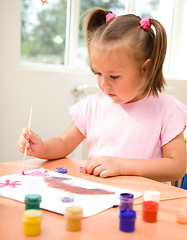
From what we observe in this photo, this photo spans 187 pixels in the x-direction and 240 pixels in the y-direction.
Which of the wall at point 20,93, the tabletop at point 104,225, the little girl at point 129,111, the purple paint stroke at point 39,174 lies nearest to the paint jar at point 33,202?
the tabletop at point 104,225

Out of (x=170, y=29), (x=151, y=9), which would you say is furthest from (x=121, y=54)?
(x=170, y=29)

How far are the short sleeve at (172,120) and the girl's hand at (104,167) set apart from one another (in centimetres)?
24

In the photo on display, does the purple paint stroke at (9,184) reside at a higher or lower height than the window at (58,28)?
lower

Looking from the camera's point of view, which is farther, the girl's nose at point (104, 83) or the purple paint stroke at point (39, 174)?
the girl's nose at point (104, 83)

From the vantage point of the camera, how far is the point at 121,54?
3.53 feet

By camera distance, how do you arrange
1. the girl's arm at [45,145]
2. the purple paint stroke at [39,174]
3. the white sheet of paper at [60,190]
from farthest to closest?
the girl's arm at [45,145]
the purple paint stroke at [39,174]
the white sheet of paper at [60,190]

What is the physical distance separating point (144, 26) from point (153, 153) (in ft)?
1.36

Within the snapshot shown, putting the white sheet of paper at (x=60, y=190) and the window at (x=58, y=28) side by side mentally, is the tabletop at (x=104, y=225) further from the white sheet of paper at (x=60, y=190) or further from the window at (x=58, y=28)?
the window at (x=58, y=28)

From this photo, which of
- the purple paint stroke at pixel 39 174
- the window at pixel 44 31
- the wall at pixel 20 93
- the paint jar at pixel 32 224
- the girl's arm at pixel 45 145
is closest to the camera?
the paint jar at pixel 32 224

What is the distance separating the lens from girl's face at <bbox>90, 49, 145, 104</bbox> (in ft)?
3.51

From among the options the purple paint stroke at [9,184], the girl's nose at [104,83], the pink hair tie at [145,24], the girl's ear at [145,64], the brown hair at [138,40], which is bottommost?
the purple paint stroke at [9,184]

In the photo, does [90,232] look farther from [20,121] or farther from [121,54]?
[20,121]

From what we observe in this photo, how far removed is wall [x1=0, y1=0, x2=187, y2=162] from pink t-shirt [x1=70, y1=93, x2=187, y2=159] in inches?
36.6

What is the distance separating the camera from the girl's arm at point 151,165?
929 mm
